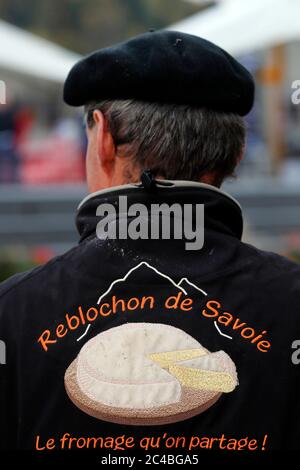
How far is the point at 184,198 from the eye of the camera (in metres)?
1.51

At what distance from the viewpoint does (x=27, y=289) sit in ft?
5.04

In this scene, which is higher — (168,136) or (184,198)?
(168,136)

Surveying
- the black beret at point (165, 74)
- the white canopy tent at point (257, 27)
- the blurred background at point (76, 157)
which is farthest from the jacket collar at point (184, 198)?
the white canopy tent at point (257, 27)

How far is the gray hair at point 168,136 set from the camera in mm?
1544

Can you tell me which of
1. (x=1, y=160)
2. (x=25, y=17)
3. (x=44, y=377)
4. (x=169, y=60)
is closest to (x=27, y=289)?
(x=44, y=377)

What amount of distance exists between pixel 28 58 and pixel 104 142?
7060mm

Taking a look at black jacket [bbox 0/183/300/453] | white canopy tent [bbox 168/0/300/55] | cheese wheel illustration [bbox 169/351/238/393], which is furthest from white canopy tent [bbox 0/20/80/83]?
cheese wheel illustration [bbox 169/351/238/393]

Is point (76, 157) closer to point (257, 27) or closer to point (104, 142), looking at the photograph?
point (257, 27)

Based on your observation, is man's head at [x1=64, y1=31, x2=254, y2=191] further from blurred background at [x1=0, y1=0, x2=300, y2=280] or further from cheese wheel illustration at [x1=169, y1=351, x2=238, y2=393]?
blurred background at [x1=0, y1=0, x2=300, y2=280]

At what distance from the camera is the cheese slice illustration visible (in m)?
1.45

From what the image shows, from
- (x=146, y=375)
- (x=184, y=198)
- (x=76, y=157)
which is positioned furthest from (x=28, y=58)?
(x=146, y=375)

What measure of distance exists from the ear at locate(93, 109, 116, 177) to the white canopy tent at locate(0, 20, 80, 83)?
6513mm
